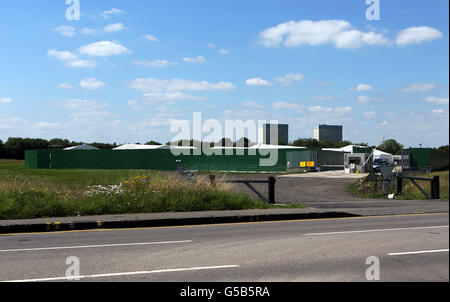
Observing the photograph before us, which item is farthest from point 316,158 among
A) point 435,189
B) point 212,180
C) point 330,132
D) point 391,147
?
point 330,132

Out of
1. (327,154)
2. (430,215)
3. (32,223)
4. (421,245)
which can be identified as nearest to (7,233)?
(32,223)

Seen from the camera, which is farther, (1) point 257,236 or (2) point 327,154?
(2) point 327,154

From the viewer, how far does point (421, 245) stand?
9.38 metres

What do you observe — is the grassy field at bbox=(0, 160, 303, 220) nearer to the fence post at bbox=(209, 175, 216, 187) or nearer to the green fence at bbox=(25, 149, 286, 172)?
the fence post at bbox=(209, 175, 216, 187)

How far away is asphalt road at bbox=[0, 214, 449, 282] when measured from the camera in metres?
6.95

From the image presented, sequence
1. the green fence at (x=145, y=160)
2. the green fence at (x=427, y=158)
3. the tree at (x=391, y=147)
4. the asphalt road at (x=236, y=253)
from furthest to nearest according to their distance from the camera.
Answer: the tree at (x=391, y=147) → the green fence at (x=145, y=160) → the green fence at (x=427, y=158) → the asphalt road at (x=236, y=253)

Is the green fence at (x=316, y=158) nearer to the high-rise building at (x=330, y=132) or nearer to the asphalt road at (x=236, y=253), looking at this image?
the asphalt road at (x=236, y=253)

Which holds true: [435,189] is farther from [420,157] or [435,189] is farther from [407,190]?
[420,157]

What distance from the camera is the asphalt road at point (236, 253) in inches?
274

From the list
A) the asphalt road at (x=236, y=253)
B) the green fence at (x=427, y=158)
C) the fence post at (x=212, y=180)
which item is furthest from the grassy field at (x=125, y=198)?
the green fence at (x=427, y=158)

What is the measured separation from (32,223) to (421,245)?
934cm
